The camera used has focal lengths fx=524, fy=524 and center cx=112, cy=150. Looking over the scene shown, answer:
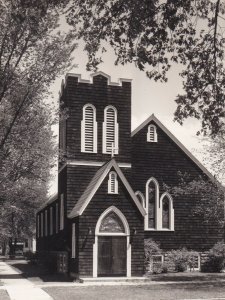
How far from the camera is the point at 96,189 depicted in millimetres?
29156

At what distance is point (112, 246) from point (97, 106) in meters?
8.73

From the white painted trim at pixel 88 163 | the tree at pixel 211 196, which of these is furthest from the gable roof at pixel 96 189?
the tree at pixel 211 196

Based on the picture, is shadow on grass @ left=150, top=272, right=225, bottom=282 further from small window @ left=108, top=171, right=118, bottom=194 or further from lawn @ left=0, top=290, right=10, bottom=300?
lawn @ left=0, top=290, right=10, bottom=300

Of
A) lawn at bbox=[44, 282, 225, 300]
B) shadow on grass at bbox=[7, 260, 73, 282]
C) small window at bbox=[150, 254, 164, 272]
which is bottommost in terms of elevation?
shadow on grass at bbox=[7, 260, 73, 282]

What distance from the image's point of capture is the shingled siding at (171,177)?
34531 mm

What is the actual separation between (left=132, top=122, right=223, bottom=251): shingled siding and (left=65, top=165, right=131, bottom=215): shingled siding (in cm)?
390

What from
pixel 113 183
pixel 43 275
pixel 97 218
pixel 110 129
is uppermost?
pixel 110 129

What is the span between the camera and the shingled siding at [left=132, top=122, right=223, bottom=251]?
34.5 meters

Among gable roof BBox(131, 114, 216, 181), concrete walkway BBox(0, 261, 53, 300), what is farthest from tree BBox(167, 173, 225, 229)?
concrete walkway BBox(0, 261, 53, 300)

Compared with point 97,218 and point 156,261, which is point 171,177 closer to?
point 156,261

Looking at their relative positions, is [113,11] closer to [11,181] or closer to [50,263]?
[11,181]

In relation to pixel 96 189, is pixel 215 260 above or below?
below

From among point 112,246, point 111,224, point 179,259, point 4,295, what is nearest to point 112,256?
point 112,246

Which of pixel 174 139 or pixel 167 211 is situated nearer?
pixel 167 211
